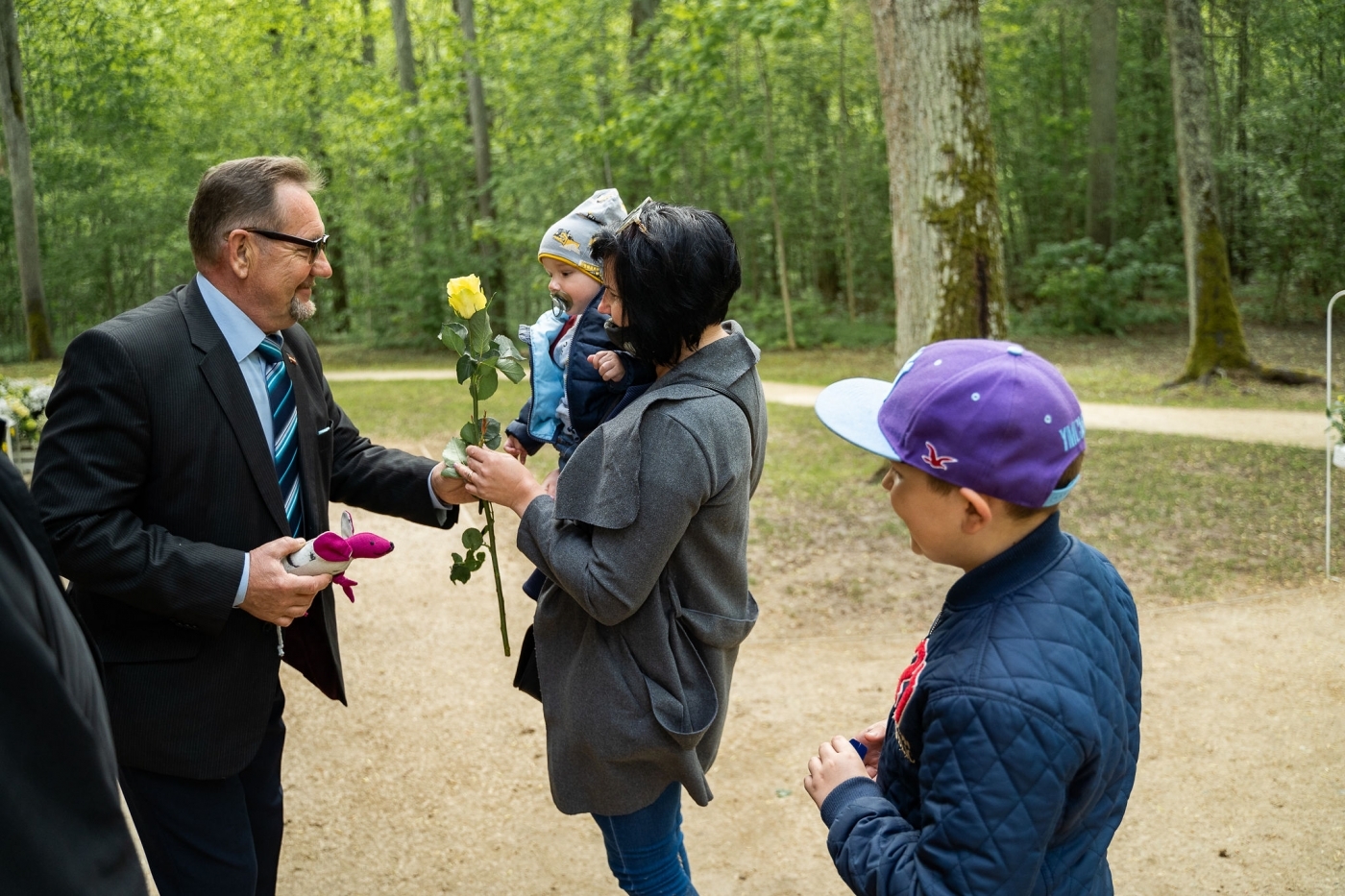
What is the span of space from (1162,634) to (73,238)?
1264 cm

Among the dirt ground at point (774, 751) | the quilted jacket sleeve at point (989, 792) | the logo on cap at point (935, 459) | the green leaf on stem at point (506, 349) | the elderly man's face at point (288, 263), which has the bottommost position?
the dirt ground at point (774, 751)

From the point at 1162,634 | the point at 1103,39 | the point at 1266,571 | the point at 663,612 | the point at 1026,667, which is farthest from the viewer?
the point at 1103,39

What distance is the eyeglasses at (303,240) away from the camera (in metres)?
2.52

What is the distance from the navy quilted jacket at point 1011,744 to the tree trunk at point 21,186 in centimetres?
812

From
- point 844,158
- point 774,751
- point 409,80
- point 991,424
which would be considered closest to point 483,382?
point 991,424

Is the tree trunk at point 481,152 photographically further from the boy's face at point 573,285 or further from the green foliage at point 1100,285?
the boy's face at point 573,285

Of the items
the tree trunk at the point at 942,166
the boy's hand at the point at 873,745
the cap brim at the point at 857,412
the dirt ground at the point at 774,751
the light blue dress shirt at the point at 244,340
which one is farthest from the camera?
the tree trunk at the point at 942,166

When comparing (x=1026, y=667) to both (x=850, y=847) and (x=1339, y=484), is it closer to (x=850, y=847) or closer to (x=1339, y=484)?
(x=850, y=847)

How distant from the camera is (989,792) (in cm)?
148

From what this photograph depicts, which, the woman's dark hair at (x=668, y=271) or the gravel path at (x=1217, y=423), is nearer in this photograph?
the woman's dark hair at (x=668, y=271)

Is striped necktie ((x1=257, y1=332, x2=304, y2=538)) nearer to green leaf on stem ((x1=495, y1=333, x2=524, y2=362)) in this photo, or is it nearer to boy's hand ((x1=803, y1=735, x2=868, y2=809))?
green leaf on stem ((x1=495, y1=333, x2=524, y2=362))

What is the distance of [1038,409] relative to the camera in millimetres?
1589

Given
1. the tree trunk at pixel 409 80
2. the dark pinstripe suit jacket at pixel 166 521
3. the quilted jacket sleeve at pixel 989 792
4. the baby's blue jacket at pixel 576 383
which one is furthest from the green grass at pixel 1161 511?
the tree trunk at pixel 409 80

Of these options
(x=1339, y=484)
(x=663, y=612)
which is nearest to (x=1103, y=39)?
(x=1339, y=484)
